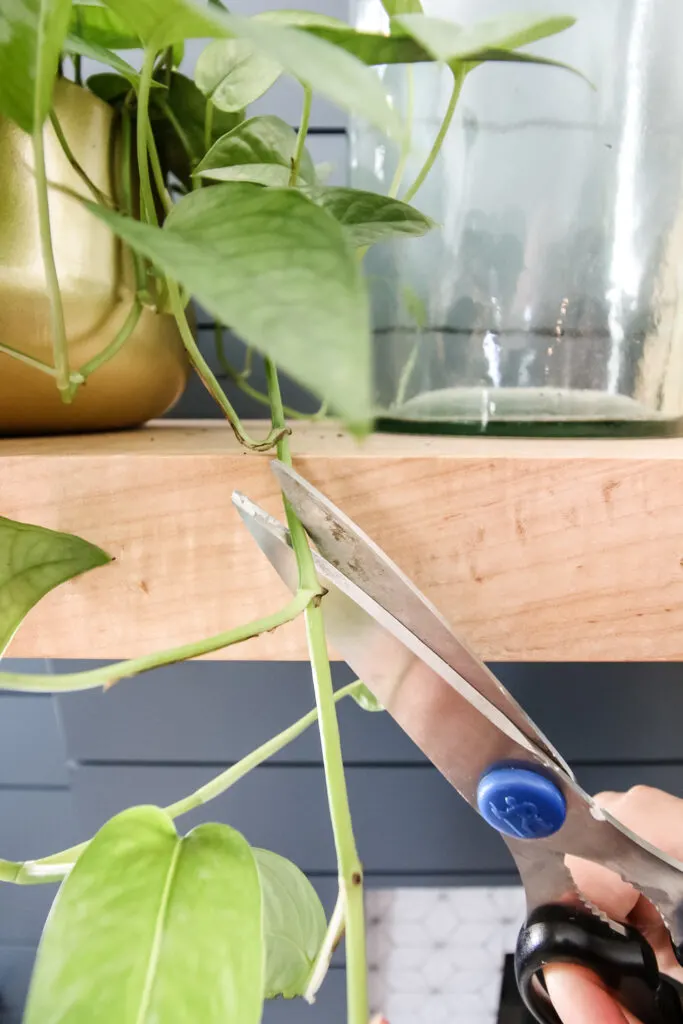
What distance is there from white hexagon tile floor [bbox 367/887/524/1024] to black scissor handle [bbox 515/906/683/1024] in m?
0.33

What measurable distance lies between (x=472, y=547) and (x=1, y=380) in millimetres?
190

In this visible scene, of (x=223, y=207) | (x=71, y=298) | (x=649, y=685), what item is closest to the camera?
(x=223, y=207)

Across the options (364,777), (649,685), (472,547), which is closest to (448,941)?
(364,777)

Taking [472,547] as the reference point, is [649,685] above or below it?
below

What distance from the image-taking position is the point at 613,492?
0.24m

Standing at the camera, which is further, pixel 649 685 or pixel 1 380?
pixel 649 685

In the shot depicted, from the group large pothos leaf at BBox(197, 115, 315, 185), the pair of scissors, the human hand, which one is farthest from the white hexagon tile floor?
large pothos leaf at BBox(197, 115, 315, 185)

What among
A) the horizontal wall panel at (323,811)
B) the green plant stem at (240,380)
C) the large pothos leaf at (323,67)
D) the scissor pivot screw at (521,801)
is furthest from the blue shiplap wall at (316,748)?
the large pothos leaf at (323,67)

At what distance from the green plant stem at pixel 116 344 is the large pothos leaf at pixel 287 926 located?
0.61ft

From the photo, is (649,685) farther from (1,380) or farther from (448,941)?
(1,380)

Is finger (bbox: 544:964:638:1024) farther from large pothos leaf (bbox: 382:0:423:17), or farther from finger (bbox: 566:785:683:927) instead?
large pothos leaf (bbox: 382:0:423:17)

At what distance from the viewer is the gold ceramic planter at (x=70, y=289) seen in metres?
0.27

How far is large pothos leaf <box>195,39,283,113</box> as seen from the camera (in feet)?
0.86

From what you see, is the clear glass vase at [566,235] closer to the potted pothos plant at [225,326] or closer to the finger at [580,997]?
the potted pothos plant at [225,326]
